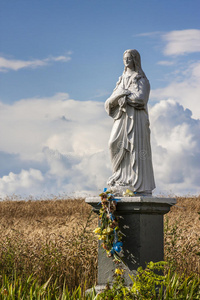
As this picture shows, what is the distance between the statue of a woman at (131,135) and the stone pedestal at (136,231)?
36 cm

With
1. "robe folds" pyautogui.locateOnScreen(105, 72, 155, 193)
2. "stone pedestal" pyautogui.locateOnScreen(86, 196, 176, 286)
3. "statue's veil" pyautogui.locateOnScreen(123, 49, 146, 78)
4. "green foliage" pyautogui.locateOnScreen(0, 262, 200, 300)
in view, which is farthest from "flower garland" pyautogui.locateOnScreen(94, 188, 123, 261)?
"statue's veil" pyautogui.locateOnScreen(123, 49, 146, 78)

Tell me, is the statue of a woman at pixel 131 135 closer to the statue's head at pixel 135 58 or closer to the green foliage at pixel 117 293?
the statue's head at pixel 135 58

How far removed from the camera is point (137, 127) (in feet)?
20.1

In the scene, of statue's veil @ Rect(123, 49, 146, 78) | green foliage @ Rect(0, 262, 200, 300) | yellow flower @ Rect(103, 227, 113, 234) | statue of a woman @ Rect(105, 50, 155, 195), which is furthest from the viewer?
statue's veil @ Rect(123, 49, 146, 78)

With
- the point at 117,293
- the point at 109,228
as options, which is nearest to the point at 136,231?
A: the point at 109,228

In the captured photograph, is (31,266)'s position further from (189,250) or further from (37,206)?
(37,206)

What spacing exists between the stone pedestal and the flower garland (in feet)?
0.53

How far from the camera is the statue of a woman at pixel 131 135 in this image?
599 cm

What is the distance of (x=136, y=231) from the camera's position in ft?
18.4

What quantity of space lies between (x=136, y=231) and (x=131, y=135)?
1455 millimetres

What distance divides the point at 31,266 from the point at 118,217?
2.51m

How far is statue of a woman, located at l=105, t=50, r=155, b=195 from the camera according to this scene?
236 inches

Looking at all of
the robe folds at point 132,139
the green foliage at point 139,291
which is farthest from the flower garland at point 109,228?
the robe folds at point 132,139

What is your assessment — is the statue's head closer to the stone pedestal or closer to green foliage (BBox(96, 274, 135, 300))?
the stone pedestal
